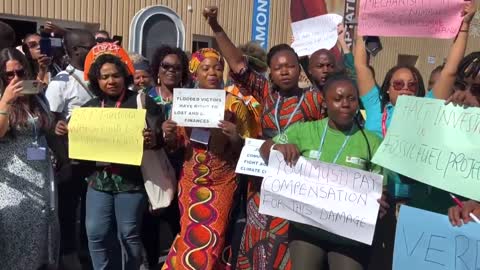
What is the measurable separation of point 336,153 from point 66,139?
75.9 inches

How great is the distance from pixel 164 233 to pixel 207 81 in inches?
93.7

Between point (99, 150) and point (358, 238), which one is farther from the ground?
point (99, 150)

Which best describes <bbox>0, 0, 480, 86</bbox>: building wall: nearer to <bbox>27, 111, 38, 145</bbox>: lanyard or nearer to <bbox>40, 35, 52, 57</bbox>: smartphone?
<bbox>40, 35, 52, 57</bbox>: smartphone

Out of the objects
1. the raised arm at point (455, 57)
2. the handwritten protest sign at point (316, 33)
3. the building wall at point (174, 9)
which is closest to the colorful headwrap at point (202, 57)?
the handwritten protest sign at point (316, 33)

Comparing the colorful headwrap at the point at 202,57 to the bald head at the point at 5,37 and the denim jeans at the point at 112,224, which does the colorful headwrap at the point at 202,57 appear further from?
the bald head at the point at 5,37

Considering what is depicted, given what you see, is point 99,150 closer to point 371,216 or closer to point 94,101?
point 94,101

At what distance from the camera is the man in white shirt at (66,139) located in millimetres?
4480

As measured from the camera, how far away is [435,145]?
3023 millimetres

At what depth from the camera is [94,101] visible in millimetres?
4188

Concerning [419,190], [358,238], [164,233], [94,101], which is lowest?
[164,233]

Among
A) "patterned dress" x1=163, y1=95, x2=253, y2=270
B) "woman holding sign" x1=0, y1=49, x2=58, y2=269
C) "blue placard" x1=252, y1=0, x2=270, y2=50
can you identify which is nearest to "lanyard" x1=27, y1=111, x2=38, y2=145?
"woman holding sign" x1=0, y1=49, x2=58, y2=269

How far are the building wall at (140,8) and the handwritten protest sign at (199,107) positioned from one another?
6.39m

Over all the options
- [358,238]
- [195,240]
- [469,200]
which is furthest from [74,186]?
[469,200]

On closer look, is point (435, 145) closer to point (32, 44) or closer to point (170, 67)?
point (170, 67)
